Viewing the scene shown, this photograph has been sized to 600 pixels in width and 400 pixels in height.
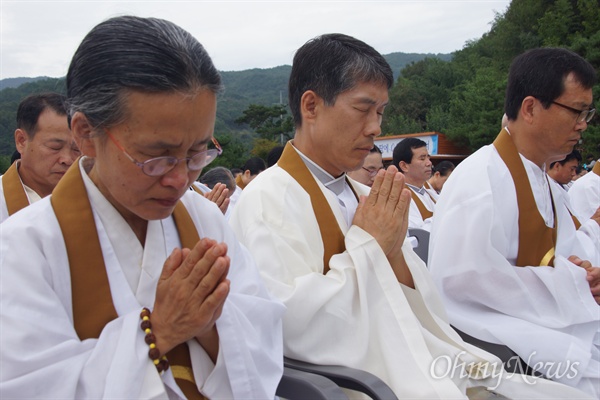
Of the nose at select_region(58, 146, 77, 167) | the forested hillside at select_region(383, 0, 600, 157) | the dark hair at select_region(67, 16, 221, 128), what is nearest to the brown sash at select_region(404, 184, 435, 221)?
the nose at select_region(58, 146, 77, 167)

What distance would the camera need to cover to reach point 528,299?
3.14 meters

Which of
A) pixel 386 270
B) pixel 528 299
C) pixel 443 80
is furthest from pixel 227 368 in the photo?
pixel 443 80

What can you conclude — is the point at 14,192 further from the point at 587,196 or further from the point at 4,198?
the point at 587,196

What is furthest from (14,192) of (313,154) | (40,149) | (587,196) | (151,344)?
(587,196)

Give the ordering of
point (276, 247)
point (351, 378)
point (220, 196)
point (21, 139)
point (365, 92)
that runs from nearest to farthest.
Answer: point (351, 378) → point (276, 247) → point (365, 92) → point (21, 139) → point (220, 196)

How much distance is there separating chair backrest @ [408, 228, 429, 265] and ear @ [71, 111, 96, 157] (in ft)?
9.01

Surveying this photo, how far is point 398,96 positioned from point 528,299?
54.1m

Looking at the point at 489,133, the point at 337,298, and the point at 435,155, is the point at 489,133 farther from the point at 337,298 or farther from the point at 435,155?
the point at 337,298

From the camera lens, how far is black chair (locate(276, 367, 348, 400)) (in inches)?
82.1

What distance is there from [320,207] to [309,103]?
561 mm

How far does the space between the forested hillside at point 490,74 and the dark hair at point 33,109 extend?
2567 cm

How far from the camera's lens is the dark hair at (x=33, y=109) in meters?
3.95

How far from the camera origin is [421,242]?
4.20 m

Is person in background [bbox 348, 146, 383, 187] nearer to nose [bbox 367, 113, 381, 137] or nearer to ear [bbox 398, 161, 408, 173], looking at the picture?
ear [bbox 398, 161, 408, 173]
